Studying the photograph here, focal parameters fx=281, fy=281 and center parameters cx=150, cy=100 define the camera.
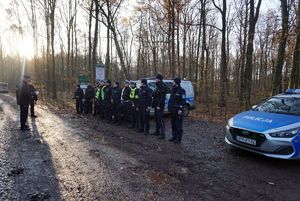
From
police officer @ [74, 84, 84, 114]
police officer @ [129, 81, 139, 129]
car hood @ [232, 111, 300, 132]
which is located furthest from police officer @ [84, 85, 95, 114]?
car hood @ [232, 111, 300, 132]

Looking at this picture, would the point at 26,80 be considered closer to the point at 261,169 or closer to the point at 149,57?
the point at 261,169

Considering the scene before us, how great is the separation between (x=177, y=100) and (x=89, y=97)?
778 centimetres

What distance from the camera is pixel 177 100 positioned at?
335 inches

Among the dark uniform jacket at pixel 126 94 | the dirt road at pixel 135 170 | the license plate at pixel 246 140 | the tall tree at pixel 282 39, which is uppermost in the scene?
the tall tree at pixel 282 39

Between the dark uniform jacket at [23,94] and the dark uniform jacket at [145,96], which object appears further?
the dark uniform jacket at [23,94]

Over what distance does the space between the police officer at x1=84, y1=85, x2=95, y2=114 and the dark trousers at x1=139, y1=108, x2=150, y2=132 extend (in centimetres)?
538

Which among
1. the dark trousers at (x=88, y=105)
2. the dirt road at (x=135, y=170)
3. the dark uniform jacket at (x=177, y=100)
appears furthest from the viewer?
the dark trousers at (x=88, y=105)

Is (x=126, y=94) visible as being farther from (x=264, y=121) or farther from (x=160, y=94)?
(x=264, y=121)

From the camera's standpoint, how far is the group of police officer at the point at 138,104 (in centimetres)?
859

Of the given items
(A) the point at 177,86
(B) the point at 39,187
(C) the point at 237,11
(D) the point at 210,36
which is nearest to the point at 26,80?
(A) the point at 177,86

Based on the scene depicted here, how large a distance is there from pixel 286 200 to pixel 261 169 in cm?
153

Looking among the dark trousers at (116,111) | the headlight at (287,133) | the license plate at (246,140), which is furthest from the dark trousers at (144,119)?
the headlight at (287,133)

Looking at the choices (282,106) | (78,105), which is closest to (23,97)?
(78,105)

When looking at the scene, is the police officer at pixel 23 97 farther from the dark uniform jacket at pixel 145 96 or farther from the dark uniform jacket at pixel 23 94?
the dark uniform jacket at pixel 145 96
